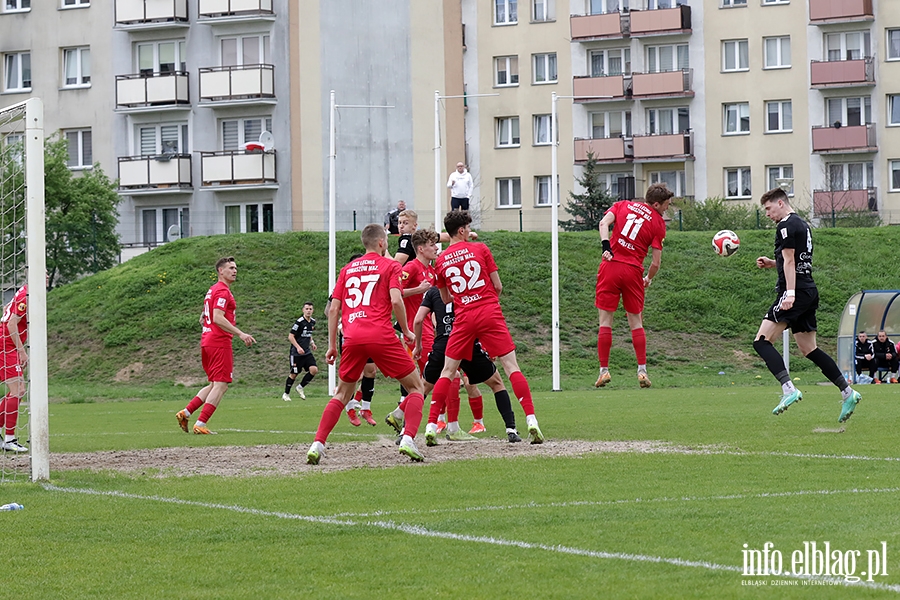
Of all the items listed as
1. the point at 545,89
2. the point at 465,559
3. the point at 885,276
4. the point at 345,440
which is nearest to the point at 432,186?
the point at 545,89

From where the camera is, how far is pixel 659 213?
1567 centimetres

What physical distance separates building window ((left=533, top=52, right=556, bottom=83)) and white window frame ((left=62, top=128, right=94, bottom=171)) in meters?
22.0

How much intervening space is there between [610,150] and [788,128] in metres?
8.54

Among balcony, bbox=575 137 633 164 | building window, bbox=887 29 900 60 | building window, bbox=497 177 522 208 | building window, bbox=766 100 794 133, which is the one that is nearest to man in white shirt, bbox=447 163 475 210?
balcony, bbox=575 137 633 164

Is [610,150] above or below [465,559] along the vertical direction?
above

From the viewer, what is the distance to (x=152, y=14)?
57375 millimetres

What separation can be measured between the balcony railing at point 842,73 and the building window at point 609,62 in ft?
30.1

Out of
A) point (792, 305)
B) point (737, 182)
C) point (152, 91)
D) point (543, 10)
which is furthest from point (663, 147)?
point (792, 305)

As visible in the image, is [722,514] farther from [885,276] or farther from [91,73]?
[91,73]

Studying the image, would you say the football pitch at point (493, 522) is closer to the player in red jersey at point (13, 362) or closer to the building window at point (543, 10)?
the player in red jersey at point (13, 362)

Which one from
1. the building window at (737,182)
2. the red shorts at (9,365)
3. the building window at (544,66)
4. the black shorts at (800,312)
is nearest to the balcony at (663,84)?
the building window at (737,182)

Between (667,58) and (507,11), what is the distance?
849 cm

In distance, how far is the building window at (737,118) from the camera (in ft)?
208

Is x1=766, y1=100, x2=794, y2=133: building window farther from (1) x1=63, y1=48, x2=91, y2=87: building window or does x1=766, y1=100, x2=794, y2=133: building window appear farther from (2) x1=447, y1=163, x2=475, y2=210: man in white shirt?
(1) x1=63, y1=48, x2=91, y2=87: building window
